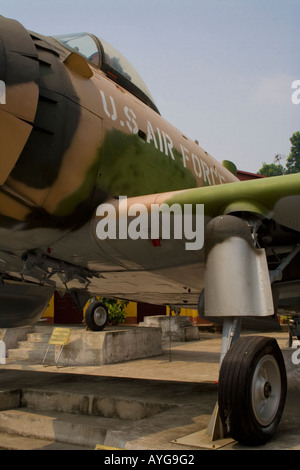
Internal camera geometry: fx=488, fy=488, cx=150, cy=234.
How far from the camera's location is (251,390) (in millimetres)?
3994

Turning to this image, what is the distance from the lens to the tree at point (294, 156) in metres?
83.0

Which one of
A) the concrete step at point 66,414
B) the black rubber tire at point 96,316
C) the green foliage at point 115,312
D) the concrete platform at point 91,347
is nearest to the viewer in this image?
the concrete step at point 66,414

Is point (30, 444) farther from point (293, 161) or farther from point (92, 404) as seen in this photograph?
point (293, 161)

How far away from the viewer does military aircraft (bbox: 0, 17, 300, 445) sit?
4.19 metres

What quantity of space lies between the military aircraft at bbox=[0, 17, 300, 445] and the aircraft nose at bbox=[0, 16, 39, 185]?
0.04ft

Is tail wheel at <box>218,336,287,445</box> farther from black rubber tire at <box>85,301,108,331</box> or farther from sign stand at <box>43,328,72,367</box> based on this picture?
black rubber tire at <box>85,301,108,331</box>

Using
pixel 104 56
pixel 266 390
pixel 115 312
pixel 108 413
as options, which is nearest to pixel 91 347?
pixel 108 413

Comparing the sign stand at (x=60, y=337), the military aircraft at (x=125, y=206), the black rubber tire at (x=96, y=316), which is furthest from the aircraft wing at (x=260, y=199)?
the black rubber tire at (x=96, y=316)

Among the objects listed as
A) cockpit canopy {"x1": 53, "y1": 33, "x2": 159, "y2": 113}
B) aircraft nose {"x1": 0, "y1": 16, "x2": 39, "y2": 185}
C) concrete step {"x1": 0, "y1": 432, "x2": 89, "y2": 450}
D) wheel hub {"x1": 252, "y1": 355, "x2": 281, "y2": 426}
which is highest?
cockpit canopy {"x1": 53, "y1": 33, "x2": 159, "y2": 113}

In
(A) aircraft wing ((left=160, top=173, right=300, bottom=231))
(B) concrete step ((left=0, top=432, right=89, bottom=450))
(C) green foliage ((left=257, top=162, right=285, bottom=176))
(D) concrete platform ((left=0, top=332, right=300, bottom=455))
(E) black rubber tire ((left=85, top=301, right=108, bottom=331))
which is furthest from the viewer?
(C) green foliage ((left=257, top=162, right=285, bottom=176))

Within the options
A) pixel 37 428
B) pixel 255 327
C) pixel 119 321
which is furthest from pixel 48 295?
pixel 119 321

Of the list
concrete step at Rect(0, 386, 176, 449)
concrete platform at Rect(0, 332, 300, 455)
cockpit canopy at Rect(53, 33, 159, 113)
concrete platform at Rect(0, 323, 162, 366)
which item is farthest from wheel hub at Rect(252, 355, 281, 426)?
concrete platform at Rect(0, 323, 162, 366)

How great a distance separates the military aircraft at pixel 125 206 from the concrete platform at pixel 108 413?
26.4 inches

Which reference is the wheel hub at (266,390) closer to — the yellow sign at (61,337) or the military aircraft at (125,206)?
the military aircraft at (125,206)
